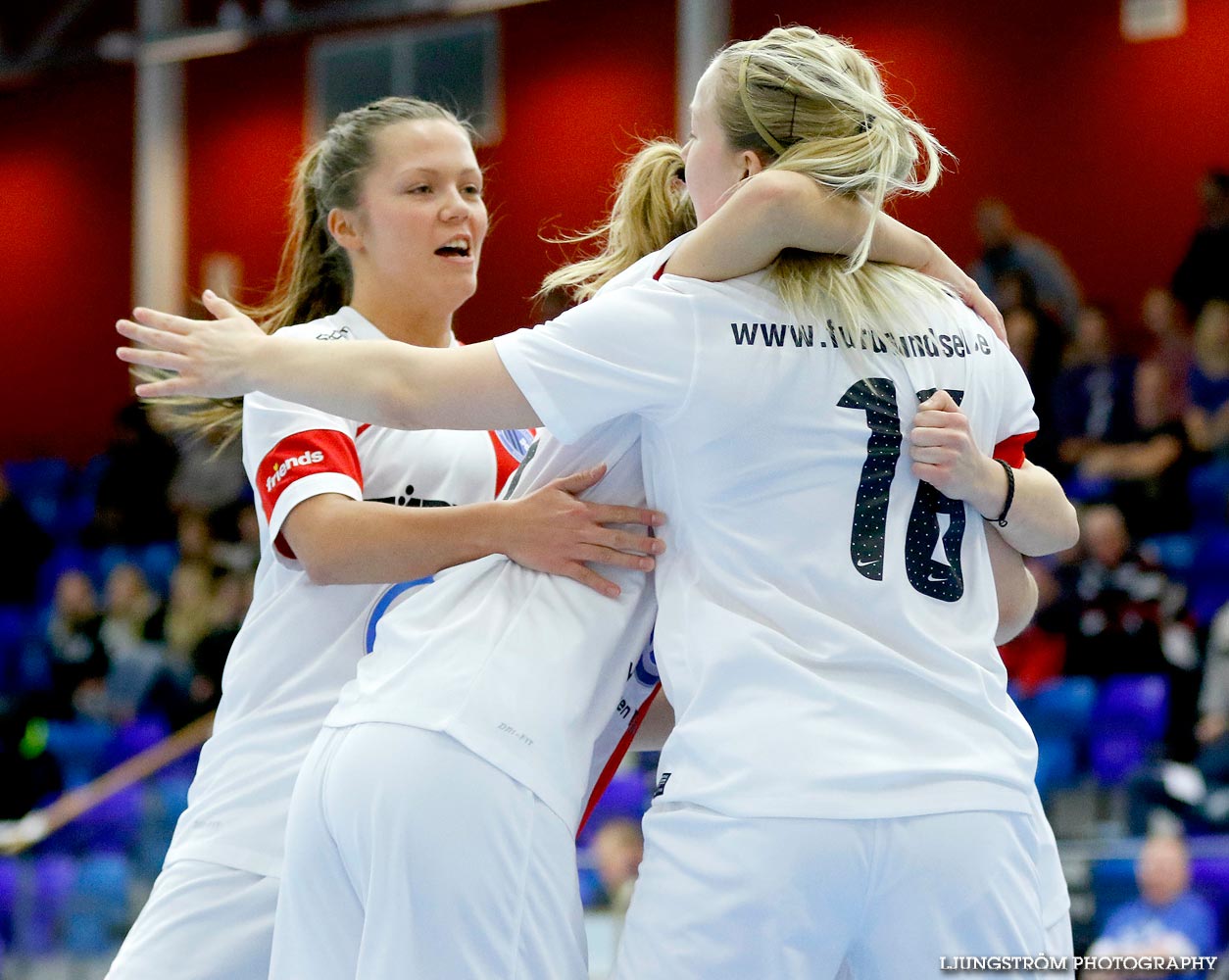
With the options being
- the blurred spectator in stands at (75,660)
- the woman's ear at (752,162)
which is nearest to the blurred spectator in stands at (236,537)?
the blurred spectator in stands at (75,660)

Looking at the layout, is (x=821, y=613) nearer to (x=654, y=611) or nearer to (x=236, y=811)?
(x=654, y=611)

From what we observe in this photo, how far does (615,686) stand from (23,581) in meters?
13.3

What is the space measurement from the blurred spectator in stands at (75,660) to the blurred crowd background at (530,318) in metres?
0.03

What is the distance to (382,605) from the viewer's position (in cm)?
317

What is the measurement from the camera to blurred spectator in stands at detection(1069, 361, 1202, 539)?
963 cm

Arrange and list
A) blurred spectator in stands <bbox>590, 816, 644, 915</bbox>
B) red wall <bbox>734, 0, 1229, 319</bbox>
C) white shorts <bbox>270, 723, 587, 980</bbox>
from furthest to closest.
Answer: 1. red wall <bbox>734, 0, 1229, 319</bbox>
2. blurred spectator in stands <bbox>590, 816, 644, 915</bbox>
3. white shorts <bbox>270, 723, 587, 980</bbox>

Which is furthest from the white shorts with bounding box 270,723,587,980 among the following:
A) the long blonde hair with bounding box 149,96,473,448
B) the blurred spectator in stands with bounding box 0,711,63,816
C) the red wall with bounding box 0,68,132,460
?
the red wall with bounding box 0,68,132,460

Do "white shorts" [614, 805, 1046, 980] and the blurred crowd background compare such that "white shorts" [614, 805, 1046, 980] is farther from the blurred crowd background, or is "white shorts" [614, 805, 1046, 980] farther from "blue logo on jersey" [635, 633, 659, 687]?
the blurred crowd background

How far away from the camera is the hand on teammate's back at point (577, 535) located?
8.58 ft

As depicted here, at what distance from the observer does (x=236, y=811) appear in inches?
126

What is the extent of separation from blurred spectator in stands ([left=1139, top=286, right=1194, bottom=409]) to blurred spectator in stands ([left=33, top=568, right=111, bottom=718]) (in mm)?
7937

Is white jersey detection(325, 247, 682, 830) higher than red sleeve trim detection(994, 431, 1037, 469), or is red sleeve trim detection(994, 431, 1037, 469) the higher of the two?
red sleeve trim detection(994, 431, 1037, 469)

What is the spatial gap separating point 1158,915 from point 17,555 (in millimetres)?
11536

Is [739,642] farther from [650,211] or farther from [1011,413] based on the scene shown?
[650,211]
